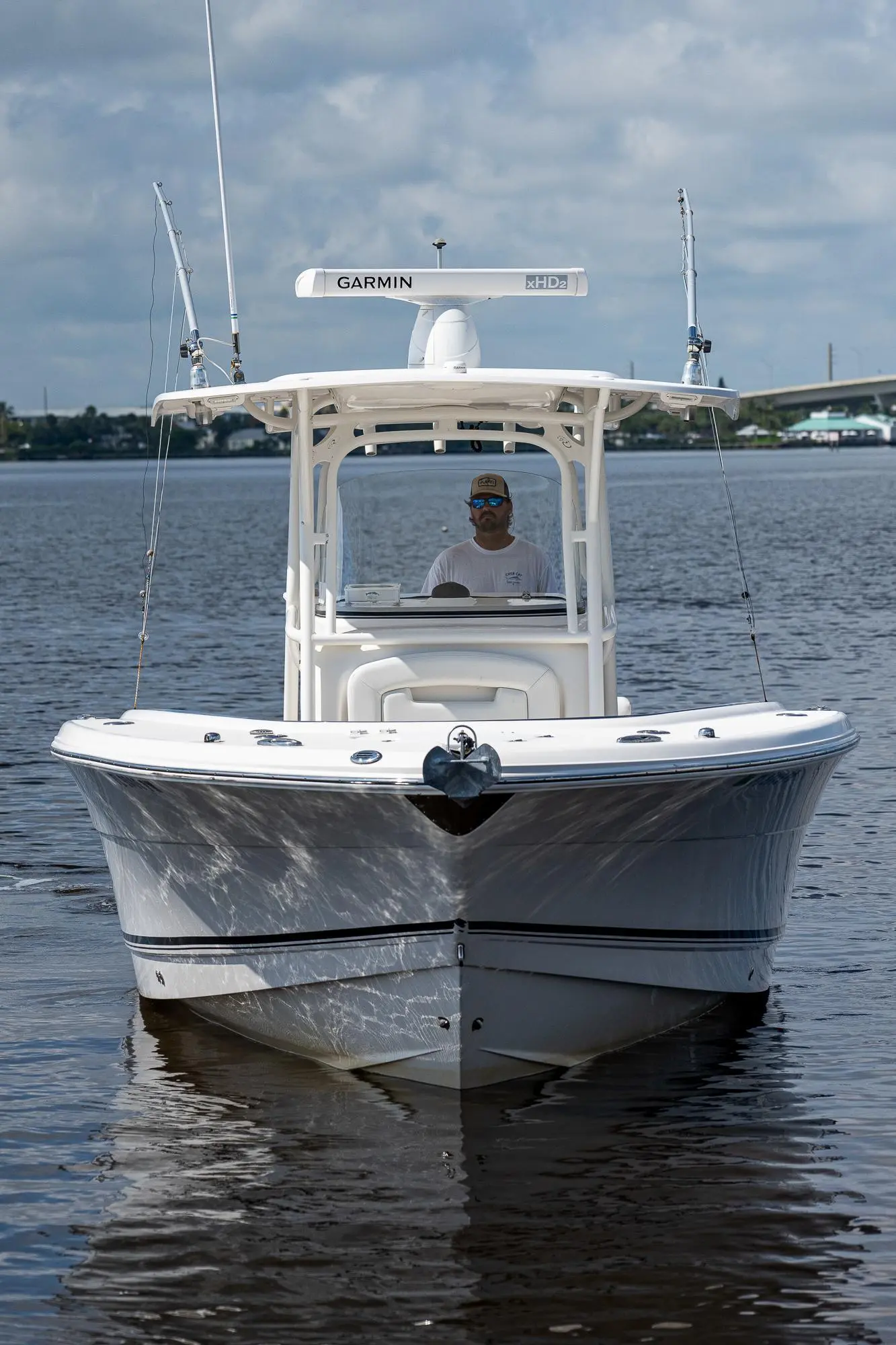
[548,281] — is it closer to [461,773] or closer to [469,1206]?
[461,773]

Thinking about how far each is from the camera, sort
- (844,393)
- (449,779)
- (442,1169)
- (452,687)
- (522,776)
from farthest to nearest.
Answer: (844,393) < (452,687) < (442,1169) < (522,776) < (449,779)

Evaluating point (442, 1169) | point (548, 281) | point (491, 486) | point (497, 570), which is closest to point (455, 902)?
point (442, 1169)

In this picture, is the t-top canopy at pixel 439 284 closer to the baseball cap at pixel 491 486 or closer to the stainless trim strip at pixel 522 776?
the baseball cap at pixel 491 486

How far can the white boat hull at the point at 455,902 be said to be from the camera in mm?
6941

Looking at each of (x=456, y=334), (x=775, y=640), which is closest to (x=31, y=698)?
(x=775, y=640)

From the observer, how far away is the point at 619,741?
7.03m

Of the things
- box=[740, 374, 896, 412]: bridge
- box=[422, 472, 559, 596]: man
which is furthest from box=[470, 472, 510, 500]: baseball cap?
box=[740, 374, 896, 412]: bridge

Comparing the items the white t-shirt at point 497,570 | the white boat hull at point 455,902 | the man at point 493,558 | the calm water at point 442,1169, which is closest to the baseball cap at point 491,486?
the man at point 493,558

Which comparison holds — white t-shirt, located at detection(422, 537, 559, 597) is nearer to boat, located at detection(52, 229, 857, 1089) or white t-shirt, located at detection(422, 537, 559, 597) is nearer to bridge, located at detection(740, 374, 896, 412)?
boat, located at detection(52, 229, 857, 1089)

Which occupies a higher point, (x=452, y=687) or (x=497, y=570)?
(x=497, y=570)

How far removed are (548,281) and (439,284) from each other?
501 millimetres

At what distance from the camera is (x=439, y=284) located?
8586 millimetres

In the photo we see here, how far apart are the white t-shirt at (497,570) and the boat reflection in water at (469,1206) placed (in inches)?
86.6

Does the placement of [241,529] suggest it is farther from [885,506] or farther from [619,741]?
[619,741]
